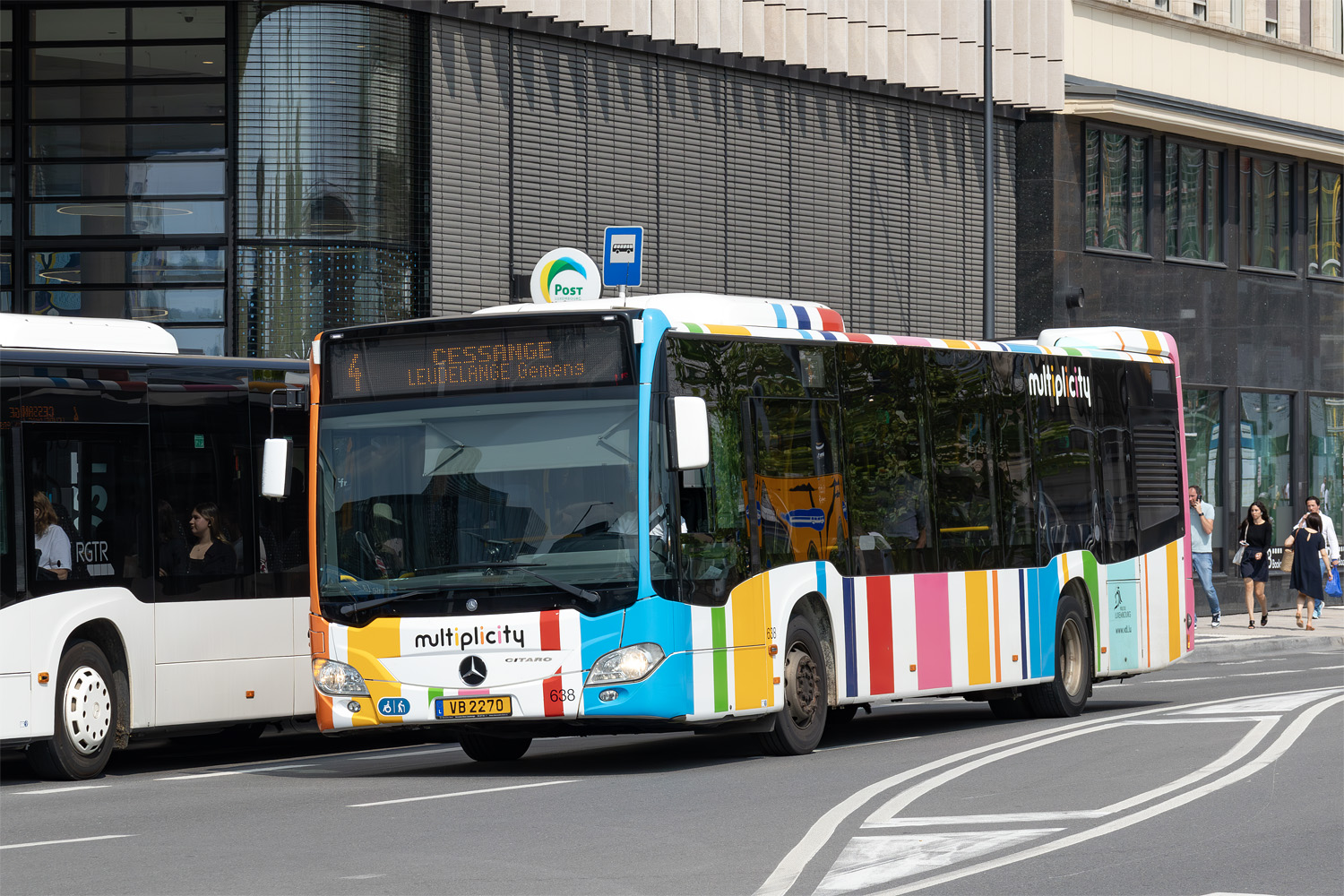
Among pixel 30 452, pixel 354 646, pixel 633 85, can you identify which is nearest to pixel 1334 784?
pixel 354 646

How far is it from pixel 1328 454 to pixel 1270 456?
7.22 feet

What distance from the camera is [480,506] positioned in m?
12.5

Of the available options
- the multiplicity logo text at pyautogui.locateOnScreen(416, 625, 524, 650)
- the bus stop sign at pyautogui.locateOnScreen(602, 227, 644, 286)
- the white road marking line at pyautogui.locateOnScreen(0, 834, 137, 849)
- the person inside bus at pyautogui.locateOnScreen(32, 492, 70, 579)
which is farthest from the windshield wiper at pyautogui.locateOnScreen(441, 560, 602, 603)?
the bus stop sign at pyautogui.locateOnScreen(602, 227, 644, 286)

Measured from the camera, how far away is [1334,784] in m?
11.4

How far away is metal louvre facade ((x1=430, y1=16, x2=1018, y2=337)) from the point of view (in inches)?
931

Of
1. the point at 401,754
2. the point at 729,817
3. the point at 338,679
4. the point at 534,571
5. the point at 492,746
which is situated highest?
the point at 534,571

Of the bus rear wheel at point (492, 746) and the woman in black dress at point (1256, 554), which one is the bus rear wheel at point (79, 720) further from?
the woman in black dress at point (1256, 554)

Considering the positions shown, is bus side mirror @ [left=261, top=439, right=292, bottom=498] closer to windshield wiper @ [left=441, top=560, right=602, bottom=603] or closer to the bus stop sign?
windshield wiper @ [left=441, top=560, right=602, bottom=603]

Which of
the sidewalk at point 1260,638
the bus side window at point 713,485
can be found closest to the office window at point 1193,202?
the sidewalk at point 1260,638

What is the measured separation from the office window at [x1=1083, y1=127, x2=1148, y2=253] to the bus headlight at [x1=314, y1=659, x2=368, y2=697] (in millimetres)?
22065

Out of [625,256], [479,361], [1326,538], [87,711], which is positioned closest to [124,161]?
[625,256]

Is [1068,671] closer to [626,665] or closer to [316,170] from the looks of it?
[626,665]

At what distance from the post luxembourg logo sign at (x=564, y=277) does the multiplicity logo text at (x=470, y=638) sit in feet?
24.6

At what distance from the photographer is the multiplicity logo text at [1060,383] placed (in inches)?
673
